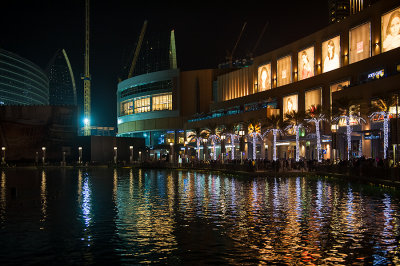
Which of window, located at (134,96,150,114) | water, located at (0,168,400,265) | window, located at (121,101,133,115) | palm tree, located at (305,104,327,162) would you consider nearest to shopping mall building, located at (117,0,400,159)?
window, located at (134,96,150,114)

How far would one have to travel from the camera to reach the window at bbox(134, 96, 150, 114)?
5979 inches

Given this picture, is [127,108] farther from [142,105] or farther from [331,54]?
[331,54]

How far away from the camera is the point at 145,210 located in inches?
872

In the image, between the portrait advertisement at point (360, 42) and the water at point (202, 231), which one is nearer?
the water at point (202, 231)

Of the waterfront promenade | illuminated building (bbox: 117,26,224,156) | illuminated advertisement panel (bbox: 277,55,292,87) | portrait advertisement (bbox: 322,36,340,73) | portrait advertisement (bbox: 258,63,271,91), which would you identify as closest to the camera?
the waterfront promenade

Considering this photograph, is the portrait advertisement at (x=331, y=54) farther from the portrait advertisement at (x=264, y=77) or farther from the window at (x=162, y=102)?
the window at (x=162, y=102)

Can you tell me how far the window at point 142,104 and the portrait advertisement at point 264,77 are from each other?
182 feet

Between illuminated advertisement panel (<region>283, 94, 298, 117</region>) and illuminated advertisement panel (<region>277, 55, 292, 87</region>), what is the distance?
185 inches

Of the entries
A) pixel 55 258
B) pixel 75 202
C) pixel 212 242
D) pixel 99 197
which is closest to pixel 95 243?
pixel 55 258

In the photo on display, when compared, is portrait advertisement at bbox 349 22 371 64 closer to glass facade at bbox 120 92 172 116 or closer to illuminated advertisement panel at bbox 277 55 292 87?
illuminated advertisement panel at bbox 277 55 292 87

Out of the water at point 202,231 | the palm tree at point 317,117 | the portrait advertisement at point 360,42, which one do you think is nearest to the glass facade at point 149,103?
the portrait advertisement at point 360,42

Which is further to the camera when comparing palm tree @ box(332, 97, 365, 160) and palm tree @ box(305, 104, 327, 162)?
palm tree @ box(305, 104, 327, 162)

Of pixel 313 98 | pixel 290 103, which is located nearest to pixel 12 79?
pixel 290 103

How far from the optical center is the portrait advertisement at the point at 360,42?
70.7m
